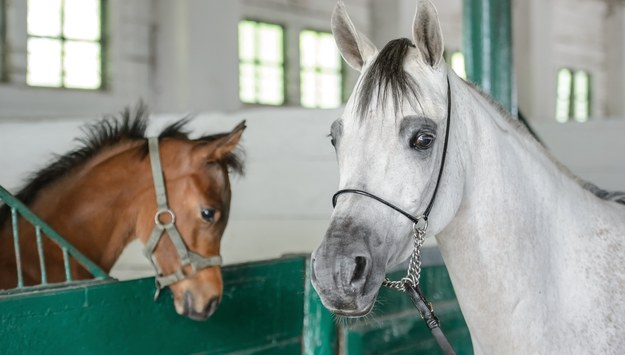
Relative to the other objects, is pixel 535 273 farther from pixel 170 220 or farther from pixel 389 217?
pixel 170 220

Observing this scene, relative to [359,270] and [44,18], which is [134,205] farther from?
[44,18]

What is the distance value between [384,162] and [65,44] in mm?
3954

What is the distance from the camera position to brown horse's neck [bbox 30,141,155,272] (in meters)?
2.29

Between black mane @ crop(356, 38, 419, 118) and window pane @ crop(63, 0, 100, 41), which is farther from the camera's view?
window pane @ crop(63, 0, 100, 41)

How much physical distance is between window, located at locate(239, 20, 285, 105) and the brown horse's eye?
12.4 feet

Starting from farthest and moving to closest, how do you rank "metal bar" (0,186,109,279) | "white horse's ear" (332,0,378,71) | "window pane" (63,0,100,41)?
"window pane" (63,0,100,41), "metal bar" (0,186,109,279), "white horse's ear" (332,0,378,71)

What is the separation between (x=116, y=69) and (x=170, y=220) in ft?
9.92

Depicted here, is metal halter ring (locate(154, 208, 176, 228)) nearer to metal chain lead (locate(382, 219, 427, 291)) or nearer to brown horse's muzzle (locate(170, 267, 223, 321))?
brown horse's muzzle (locate(170, 267, 223, 321))

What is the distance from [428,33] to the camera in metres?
1.32

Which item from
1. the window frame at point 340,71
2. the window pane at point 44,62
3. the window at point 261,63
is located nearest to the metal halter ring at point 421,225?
the window pane at point 44,62

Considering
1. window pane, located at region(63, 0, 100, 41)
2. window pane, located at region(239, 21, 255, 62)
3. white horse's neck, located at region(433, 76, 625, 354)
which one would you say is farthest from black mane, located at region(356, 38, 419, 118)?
window pane, located at region(239, 21, 255, 62)

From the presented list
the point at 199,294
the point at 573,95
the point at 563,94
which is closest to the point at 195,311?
the point at 199,294

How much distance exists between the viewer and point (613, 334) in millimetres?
1348

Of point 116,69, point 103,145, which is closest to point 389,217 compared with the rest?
point 103,145
